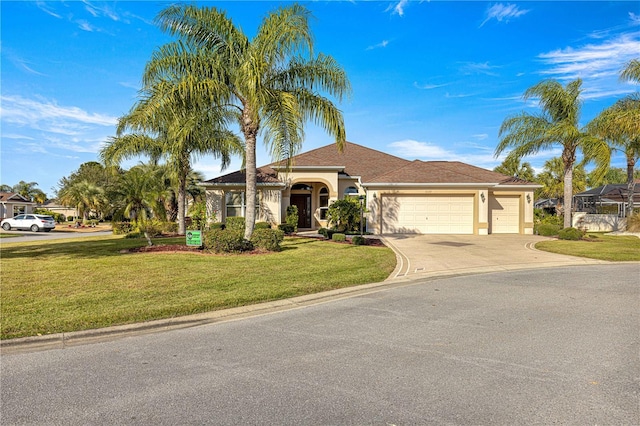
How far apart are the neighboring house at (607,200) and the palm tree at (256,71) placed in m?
32.7


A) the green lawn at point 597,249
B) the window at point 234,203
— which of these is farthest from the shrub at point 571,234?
the window at point 234,203

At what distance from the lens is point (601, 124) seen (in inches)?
771

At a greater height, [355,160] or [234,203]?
[355,160]

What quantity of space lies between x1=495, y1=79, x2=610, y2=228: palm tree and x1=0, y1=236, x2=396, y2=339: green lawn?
40.5 feet

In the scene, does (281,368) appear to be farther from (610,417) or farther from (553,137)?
(553,137)

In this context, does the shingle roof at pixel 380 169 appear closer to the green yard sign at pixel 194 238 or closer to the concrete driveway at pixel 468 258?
the concrete driveway at pixel 468 258

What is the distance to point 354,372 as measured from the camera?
403 centimetres

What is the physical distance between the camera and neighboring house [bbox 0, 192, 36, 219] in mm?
49306

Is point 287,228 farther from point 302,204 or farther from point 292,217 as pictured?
point 302,204


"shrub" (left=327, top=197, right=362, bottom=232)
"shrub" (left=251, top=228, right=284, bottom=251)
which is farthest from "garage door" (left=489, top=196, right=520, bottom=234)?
"shrub" (left=251, top=228, right=284, bottom=251)

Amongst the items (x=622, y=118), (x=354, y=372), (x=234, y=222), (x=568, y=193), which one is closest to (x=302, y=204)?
(x=234, y=222)

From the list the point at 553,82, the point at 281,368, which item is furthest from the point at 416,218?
the point at 281,368

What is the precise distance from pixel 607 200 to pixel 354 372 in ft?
133

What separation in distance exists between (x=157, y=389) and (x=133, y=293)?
165 inches
